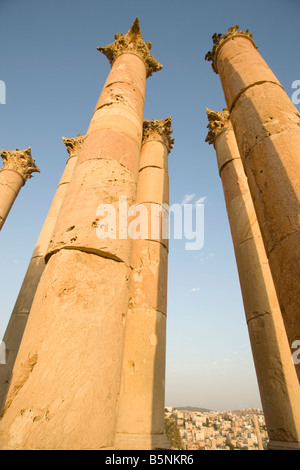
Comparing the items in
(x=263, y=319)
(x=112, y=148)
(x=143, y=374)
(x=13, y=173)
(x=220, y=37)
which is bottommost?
(x=143, y=374)

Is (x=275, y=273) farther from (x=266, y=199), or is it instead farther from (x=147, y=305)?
(x=147, y=305)

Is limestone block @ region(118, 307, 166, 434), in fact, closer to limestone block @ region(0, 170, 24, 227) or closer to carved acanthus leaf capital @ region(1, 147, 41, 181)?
limestone block @ region(0, 170, 24, 227)

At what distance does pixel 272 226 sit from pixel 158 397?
4171 mm

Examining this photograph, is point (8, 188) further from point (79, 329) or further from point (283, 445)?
point (283, 445)

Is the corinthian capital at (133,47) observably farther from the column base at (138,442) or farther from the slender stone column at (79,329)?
the column base at (138,442)

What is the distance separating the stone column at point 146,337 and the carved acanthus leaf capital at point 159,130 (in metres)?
2.63

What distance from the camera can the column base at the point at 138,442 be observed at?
15.3 feet

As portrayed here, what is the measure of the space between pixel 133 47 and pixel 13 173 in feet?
30.9

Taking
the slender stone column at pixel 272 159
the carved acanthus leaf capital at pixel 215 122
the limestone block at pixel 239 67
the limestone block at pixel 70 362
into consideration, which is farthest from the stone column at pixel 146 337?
the carved acanthus leaf capital at pixel 215 122

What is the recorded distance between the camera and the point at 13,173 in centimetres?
1451

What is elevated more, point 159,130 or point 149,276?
point 159,130

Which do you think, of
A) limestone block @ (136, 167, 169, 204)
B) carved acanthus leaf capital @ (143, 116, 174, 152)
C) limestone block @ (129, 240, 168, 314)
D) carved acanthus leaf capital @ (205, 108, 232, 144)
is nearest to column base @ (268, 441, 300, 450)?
limestone block @ (129, 240, 168, 314)

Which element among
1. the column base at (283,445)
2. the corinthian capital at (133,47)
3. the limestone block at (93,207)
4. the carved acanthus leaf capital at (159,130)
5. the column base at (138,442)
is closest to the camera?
the limestone block at (93,207)

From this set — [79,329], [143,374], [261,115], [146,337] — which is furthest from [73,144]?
[79,329]
